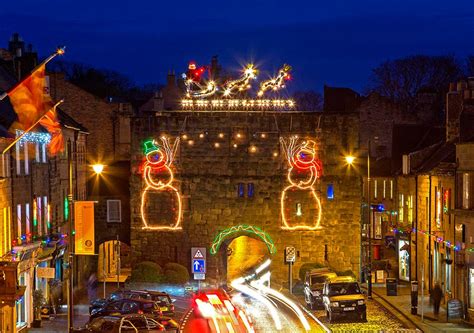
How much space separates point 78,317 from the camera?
1581 inches

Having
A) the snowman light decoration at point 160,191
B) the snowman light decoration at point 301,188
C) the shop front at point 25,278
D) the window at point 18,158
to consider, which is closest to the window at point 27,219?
the shop front at point 25,278

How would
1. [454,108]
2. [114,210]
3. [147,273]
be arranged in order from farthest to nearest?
[114,210] → [147,273] → [454,108]

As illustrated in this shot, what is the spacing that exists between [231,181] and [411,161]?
10.5 m

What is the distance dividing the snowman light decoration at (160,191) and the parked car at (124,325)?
1902 centimetres

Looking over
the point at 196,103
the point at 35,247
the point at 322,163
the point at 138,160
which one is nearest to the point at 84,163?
the point at 138,160

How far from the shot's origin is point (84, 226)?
34.6 metres

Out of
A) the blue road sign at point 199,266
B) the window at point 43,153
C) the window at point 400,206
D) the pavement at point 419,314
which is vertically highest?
the window at point 43,153

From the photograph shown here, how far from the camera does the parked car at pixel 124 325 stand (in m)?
32.4

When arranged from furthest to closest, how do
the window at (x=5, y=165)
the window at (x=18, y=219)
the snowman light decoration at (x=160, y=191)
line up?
the snowman light decoration at (x=160, y=191) < the window at (x=18, y=219) < the window at (x=5, y=165)

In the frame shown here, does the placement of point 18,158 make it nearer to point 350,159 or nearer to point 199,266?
point 199,266

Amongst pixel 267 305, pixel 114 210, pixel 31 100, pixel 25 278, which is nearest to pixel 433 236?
pixel 267 305

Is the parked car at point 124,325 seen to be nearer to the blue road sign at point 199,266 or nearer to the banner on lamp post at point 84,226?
the banner on lamp post at point 84,226

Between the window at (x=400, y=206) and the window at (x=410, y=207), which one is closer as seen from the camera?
the window at (x=410, y=207)

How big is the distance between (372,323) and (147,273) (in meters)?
16.4
